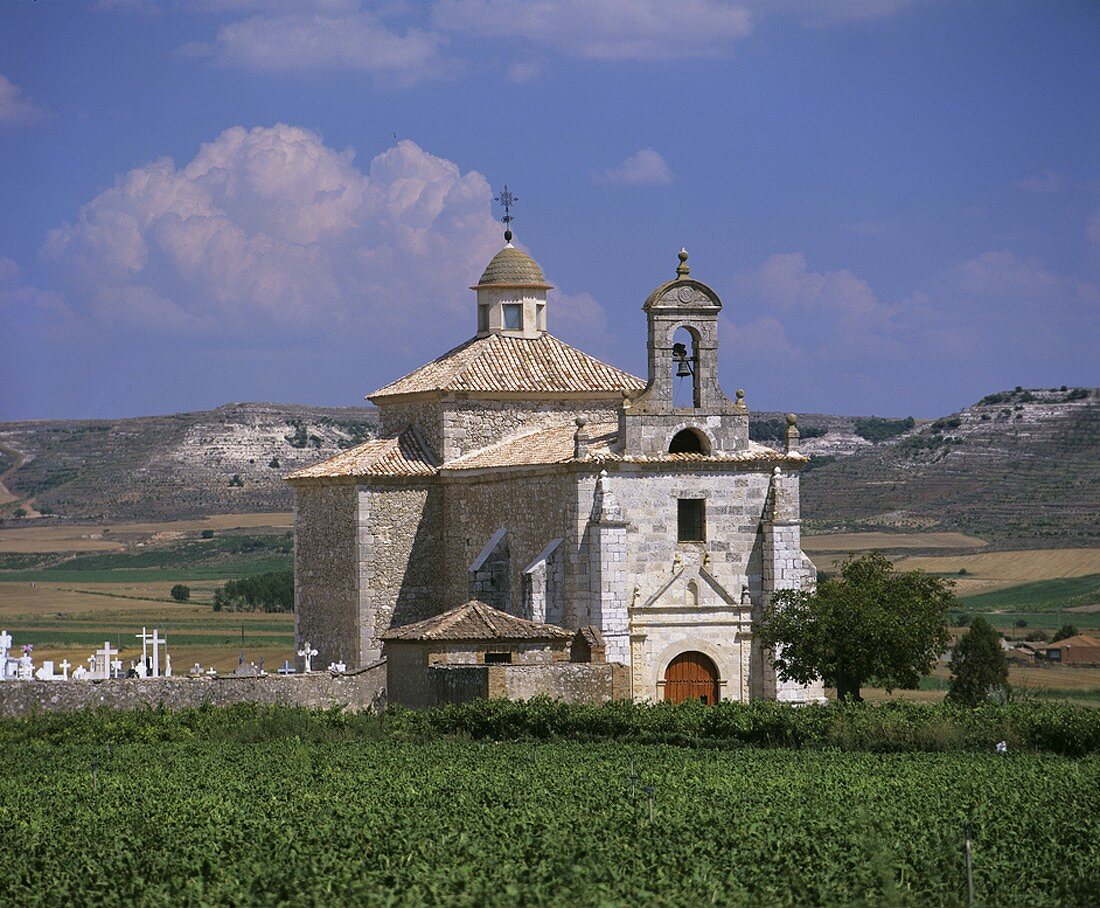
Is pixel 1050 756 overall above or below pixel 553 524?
below

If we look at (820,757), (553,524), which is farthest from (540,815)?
(553,524)

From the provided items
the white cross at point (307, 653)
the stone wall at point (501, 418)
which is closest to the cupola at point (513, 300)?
the stone wall at point (501, 418)

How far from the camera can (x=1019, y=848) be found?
64.3 feet

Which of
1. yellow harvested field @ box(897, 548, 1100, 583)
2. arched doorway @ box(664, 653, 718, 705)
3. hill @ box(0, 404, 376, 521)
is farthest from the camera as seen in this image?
hill @ box(0, 404, 376, 521)

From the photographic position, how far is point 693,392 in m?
36.5

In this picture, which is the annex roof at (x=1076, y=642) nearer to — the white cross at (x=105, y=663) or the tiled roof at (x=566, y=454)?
the tiled roof at (x=566, y=454)

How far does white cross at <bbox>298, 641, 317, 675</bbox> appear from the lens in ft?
132

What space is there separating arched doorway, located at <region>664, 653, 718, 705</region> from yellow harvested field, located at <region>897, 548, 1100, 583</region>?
50614 mm

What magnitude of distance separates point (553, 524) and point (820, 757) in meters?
9.77

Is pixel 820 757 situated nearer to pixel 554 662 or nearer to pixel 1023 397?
pixel 554 662

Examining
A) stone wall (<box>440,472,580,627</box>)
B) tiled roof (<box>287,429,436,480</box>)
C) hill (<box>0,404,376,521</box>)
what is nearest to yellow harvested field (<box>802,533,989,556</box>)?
hill (<box>0,404,376,521</box>)

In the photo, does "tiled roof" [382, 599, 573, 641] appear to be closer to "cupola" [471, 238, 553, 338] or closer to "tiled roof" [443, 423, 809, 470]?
"tiled roof" [443, 423, 809, 470]

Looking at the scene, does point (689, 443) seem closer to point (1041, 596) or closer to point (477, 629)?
point (477, 629)

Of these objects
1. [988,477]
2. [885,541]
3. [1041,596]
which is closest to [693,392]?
[1041,596]
